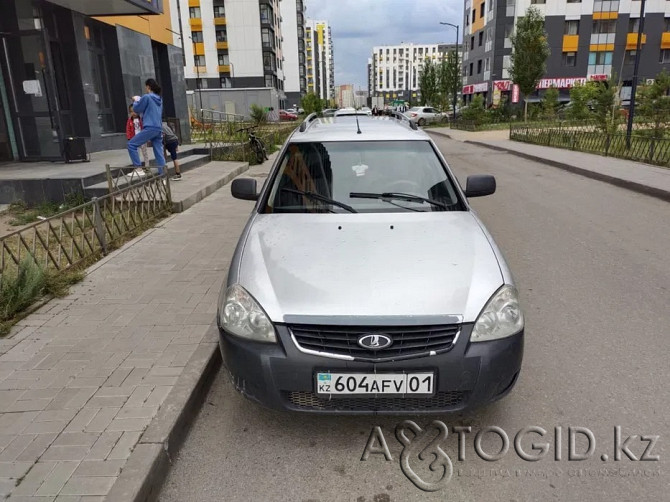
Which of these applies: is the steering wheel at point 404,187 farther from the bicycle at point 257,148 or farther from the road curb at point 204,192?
the bicycle at point 257,148

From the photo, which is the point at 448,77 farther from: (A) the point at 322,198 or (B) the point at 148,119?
(A) the point at 322,198

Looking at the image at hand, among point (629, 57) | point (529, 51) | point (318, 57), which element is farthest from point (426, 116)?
point (318, 57)

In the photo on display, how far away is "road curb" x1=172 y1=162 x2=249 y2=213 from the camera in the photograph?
8.92 meters

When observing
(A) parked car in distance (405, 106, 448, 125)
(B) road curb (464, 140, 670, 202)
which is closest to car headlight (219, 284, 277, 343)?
(B) road curb (464, 140, 670, 202)

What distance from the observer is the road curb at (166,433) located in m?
2.46

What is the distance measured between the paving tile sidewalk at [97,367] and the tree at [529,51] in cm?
3717

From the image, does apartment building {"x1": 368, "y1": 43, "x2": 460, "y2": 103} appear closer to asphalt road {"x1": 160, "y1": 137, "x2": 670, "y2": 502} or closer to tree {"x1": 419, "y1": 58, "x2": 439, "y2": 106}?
tree {"x1": 419, "y1": 58, "x2": 439, "y2": 106}

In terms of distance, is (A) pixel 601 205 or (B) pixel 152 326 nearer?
(B) pixel 152 326

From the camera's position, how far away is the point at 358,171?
405 cm

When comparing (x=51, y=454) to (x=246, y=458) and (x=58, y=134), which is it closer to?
(x=246, y=458)

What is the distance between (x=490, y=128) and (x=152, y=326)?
3477 centimetres

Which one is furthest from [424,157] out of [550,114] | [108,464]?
[550,114]

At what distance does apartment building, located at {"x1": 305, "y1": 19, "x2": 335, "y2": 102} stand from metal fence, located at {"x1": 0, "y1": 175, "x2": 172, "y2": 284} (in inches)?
3647

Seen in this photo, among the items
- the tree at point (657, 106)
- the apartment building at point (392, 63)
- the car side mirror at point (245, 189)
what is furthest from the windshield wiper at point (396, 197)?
the apartment building at point (392, 63)
